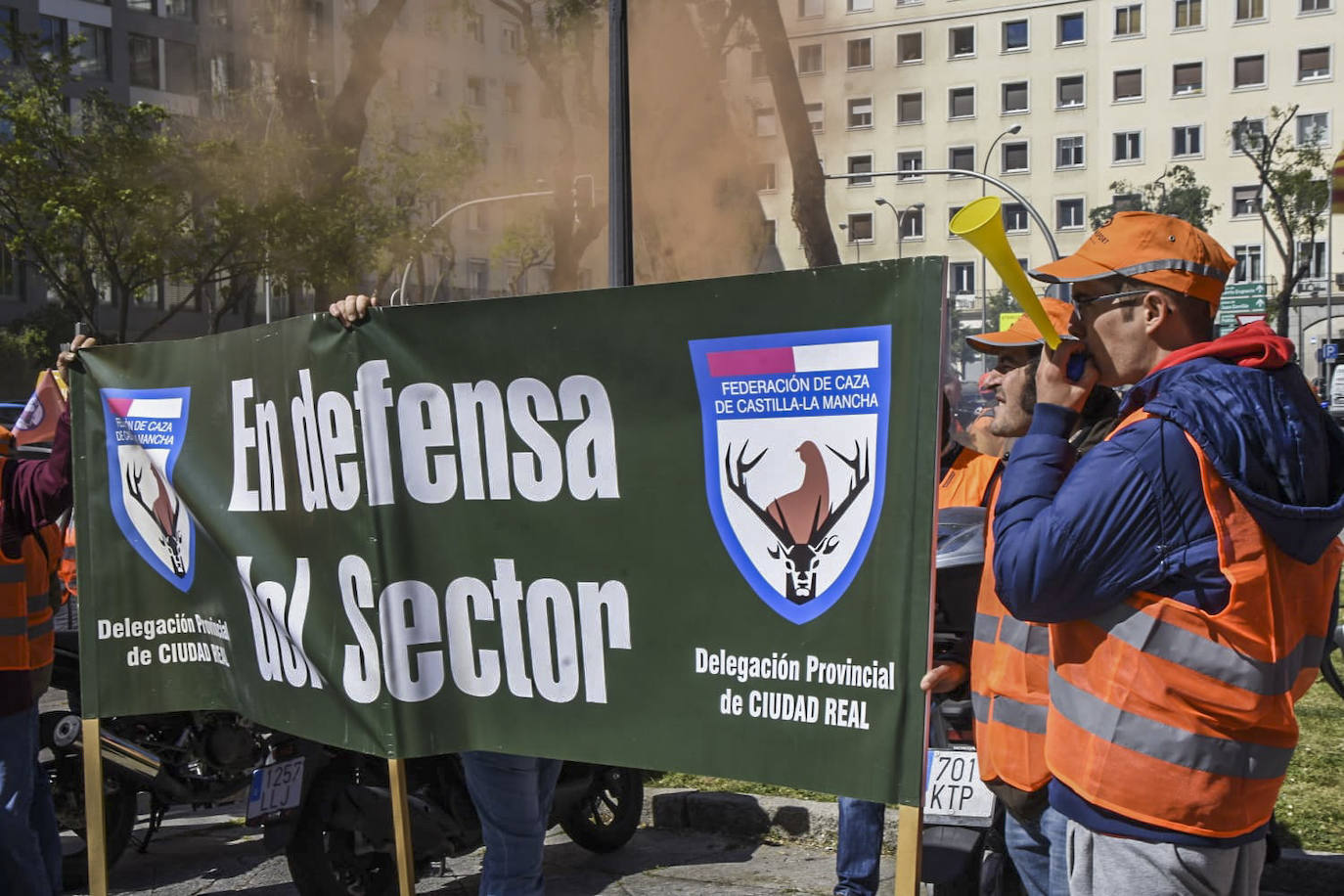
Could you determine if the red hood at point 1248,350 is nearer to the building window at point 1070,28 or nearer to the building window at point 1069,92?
the building window at point 1070,28

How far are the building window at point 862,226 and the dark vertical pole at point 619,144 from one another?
46649 millimetres

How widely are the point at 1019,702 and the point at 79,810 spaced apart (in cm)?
355

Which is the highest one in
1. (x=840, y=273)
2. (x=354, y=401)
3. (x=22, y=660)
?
(x=840, y=273)

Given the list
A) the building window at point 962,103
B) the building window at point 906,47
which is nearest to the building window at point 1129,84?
the building window at point 962,103

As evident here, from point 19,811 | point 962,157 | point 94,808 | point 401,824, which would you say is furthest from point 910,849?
point 962,157

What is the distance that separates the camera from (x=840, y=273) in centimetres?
255

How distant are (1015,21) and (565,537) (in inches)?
2234

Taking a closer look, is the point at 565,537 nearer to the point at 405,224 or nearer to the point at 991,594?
the point at 991,594

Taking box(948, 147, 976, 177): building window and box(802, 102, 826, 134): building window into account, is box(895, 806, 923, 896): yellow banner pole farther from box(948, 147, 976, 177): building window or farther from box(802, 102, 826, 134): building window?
box(948, 147, 976, 177): building window

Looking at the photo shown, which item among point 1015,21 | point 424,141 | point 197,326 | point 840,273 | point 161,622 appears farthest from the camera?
point 1015,21

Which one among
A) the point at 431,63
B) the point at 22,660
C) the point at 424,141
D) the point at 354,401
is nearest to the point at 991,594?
the point at 354,401

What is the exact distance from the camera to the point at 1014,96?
55562mm

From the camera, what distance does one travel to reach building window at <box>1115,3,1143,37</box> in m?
58.7

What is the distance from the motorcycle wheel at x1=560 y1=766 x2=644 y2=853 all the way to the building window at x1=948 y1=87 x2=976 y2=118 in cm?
4777
